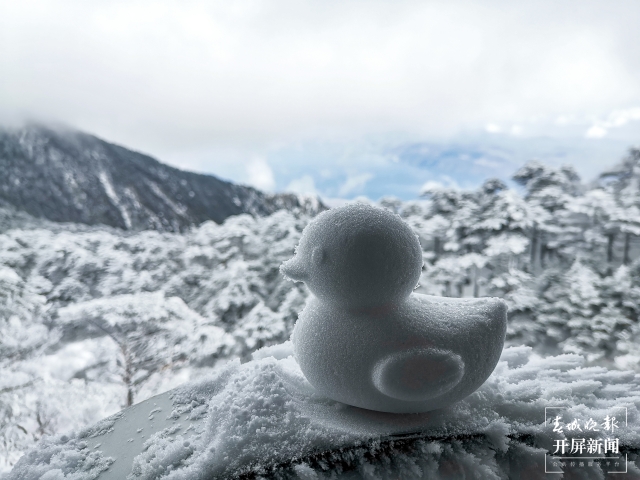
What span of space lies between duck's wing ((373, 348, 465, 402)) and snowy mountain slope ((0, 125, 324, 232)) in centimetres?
223

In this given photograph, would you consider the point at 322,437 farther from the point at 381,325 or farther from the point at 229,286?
the point at 229,286

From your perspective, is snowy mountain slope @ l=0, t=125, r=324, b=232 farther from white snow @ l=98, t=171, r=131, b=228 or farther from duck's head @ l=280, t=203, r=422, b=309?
duck's head @ l=280, t=203, r=422, b=309

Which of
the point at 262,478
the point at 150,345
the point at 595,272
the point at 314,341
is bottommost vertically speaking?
the point at 150,345

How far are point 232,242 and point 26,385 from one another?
3.71 ft

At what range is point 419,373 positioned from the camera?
550 mm

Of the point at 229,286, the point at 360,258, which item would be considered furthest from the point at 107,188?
the point at 360,258

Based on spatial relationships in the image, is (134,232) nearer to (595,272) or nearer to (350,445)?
(350,445)

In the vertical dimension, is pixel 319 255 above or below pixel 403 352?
above

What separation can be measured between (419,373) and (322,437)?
0.59 feet

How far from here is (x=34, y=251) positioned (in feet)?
6.05

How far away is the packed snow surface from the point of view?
0.57 meters

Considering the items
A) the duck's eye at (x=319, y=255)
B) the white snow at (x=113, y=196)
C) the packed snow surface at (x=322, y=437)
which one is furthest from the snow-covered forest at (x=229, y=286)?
Answer: the duck's eye at (x=319, y=255)

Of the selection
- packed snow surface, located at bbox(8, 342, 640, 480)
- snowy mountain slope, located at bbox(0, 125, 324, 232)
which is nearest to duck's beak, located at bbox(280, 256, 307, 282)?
packed snow surface, located at bbox(8, 342, 640, 480)

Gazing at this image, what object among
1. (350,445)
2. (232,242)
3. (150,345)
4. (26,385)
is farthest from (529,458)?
(232,242)
